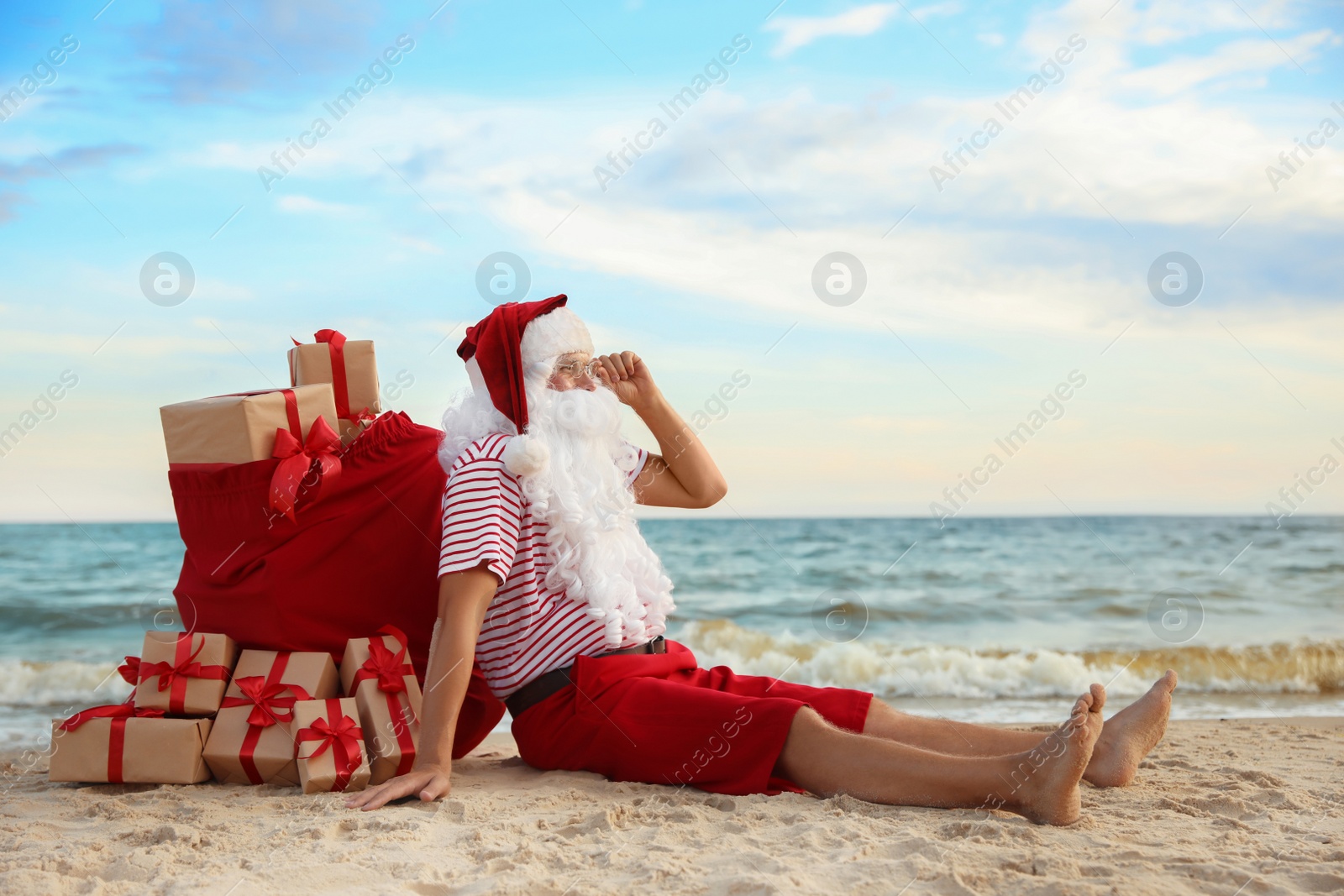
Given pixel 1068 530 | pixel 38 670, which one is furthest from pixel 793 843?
pixel 1068 530

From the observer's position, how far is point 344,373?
3461mm

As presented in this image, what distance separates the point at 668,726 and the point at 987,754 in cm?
105

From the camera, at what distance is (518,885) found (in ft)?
7.13

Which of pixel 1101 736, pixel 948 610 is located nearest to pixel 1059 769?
pixel 1101 736

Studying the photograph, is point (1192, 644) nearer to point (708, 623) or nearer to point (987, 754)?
point (708, 623)

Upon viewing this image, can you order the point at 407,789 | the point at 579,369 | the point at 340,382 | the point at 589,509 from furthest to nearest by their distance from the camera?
the point at 340,382 < the point at 579,369 < the point at 589,509 < the point at 407,789

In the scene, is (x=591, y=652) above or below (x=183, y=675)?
above

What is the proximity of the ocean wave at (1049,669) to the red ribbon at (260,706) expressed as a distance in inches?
175

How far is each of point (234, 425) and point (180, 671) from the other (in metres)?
0.84

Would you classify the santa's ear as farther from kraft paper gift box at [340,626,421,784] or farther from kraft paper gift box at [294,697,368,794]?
kraft paper gift box at [294,697,368,794]

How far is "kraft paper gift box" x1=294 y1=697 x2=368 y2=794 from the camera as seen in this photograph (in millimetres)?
2949

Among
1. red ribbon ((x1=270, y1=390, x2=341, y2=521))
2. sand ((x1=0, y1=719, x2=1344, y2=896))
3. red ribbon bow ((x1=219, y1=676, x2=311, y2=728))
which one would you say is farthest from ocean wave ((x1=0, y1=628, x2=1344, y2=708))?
red ribbon ((x1=270, y1=390, x2=341, y2=521))

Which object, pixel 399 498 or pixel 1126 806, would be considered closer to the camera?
pixel 1126 806

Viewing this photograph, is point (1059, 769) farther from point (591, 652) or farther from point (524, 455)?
point (524, 455)
